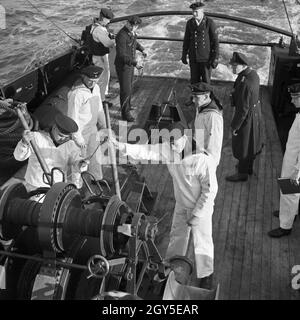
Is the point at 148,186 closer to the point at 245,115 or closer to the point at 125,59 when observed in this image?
the point at 245,115

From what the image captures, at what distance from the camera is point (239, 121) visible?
541 centimetres

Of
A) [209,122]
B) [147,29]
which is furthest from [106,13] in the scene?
[147,29]

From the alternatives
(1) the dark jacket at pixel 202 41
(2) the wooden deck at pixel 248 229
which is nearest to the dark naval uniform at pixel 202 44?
(1) the dark jacket at pixel 202 41

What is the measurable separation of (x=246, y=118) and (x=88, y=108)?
1844 mm

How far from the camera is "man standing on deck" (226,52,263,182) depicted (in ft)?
17.4

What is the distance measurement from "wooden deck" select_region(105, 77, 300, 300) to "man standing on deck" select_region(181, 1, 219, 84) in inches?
41.9

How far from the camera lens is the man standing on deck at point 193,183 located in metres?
4.02

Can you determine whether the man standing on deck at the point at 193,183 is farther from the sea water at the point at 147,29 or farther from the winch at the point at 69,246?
the sea water at the point at 147,29

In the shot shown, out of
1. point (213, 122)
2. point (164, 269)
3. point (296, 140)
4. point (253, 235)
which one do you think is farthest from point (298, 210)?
point (164, 269)

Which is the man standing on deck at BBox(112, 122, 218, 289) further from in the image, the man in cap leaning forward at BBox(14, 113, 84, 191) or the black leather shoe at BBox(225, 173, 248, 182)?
the black leather shoe at BBox(225, 173, 248, 182)

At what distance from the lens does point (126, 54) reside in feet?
22.3

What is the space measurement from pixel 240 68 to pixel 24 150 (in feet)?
8.65

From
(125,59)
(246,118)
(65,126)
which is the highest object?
(65,126)

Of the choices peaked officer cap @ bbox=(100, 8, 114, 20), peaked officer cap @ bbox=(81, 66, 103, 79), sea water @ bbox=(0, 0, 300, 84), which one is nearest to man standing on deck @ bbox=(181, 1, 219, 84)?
peaked officer cap @ bbox=(100, 8, 114, 20)
